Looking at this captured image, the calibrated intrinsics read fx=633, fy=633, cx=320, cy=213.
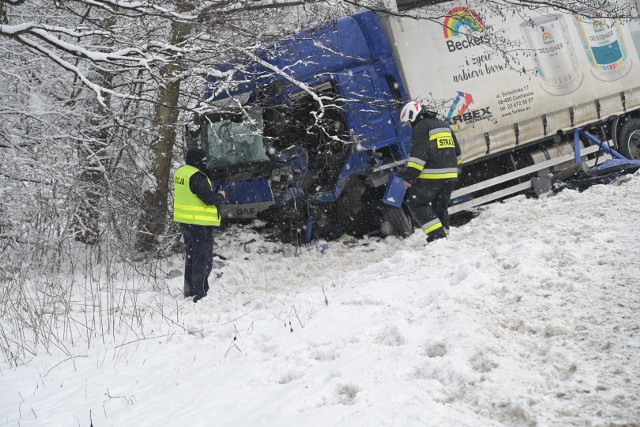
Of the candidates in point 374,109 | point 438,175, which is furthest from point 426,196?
point 374,109

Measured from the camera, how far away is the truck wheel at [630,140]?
1130 centimetres

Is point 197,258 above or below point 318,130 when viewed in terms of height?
below

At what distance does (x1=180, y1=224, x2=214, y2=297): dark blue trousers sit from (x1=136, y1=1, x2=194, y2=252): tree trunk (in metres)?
1.78

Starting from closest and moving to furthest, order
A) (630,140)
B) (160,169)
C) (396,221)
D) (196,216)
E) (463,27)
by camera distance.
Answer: (196,216)
(396,221)
(160,169)
(463,27)
(630,140)

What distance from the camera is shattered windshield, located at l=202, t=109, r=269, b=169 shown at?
8.40 meters

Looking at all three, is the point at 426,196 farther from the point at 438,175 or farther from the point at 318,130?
the point at 318,130

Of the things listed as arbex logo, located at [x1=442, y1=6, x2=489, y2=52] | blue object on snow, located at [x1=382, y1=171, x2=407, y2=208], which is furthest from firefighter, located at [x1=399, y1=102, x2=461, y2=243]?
arbex logo, located at [x1=442, y1=6, x2=489, y2=52]

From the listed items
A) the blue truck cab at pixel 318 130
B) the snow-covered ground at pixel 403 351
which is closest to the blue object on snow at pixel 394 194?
the blue truck cab at pixel 318 130

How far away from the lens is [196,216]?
6.61 m

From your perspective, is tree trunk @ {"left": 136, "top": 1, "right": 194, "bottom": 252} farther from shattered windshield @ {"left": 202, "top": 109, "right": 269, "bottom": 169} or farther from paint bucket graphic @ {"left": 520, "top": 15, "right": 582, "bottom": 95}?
paint bucket graphic @ {"left": 520, "top": 15, "right": 582, "bottom": 95}

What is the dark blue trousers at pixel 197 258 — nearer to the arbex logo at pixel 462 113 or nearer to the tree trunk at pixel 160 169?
the tree trunk at pixel 160 169

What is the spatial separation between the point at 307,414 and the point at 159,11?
183 inches

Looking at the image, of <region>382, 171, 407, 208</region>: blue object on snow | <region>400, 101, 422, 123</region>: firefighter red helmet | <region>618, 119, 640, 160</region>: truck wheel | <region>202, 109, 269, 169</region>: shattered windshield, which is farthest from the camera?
<region>618, 119, 640, 160</region>: truck wheel

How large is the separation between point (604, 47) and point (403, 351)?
30.0 feet
